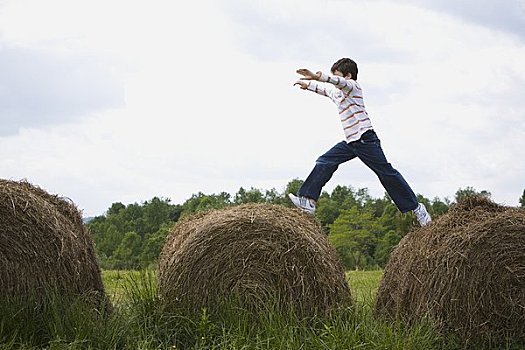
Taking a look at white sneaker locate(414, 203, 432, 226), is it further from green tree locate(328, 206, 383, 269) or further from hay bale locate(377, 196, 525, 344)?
green tree locate(328, 206, 383, 269)

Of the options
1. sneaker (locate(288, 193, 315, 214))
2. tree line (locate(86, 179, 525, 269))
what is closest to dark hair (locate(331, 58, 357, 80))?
sneaker (locate(288, 193, 315, 214))

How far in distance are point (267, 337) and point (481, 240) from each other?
6.53ft

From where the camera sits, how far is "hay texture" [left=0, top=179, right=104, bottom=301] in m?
6.37

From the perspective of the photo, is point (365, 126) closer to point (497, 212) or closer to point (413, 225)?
point (413, 225)

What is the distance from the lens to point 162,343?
19.7ft

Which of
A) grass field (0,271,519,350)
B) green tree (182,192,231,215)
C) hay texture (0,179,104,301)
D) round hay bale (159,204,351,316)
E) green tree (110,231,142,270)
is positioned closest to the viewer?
grass field (0,271,519,350)

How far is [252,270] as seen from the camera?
6.65 metres

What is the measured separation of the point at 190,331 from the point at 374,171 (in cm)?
274

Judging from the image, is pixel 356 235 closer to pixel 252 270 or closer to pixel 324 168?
pixel 324 168

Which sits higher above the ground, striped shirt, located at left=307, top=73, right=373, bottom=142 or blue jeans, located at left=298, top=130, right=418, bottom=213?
striped shirt, located at left=307, top=73, right=373, bottom=142

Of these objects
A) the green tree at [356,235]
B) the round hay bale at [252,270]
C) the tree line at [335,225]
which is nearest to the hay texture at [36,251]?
the round hay bale at [252,270]

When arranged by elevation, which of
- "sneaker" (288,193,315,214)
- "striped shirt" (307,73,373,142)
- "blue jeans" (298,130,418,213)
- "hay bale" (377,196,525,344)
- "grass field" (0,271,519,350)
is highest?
"striped shirt" (307,73,373,142)

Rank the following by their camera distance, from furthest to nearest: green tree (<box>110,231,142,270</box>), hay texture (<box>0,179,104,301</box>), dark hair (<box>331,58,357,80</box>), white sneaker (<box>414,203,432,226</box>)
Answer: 1. green tree (<box>110,231,142,270</box>)
2. dark hair (<box>331,58,357,80</box>)
3. white sneaker (<box>414,203,432,226</box>)
4. hay texture (<box>0,179,104,301</box>)

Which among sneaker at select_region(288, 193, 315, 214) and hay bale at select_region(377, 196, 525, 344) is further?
sneaker at select_region(288, 193, 315, 214)
